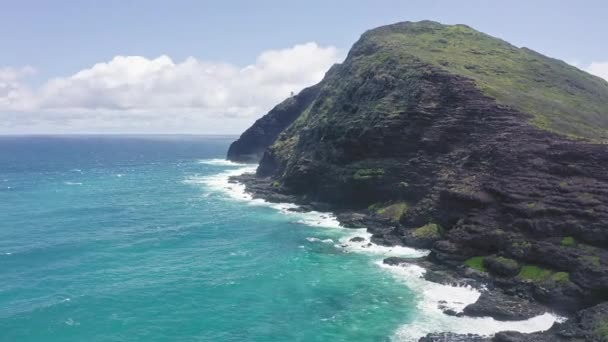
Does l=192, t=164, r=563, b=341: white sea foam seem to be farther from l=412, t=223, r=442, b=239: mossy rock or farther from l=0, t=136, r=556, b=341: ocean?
l=412, t=223, r=442, b=239: mossy rock

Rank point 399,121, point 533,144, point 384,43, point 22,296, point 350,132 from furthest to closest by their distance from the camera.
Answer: point 384,43
point 350,132
point 399,121
point 533,144
point 22,296

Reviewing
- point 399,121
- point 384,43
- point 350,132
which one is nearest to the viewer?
point 399,121

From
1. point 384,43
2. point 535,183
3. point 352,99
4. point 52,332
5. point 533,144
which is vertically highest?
point 384,43

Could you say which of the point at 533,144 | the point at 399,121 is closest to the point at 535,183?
the point at 533,144

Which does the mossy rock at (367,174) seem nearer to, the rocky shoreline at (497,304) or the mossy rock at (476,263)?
the rocky shoreline at (497,304)

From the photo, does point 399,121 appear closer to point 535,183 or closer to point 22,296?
point 535,183

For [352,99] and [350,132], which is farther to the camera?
[352,99]
